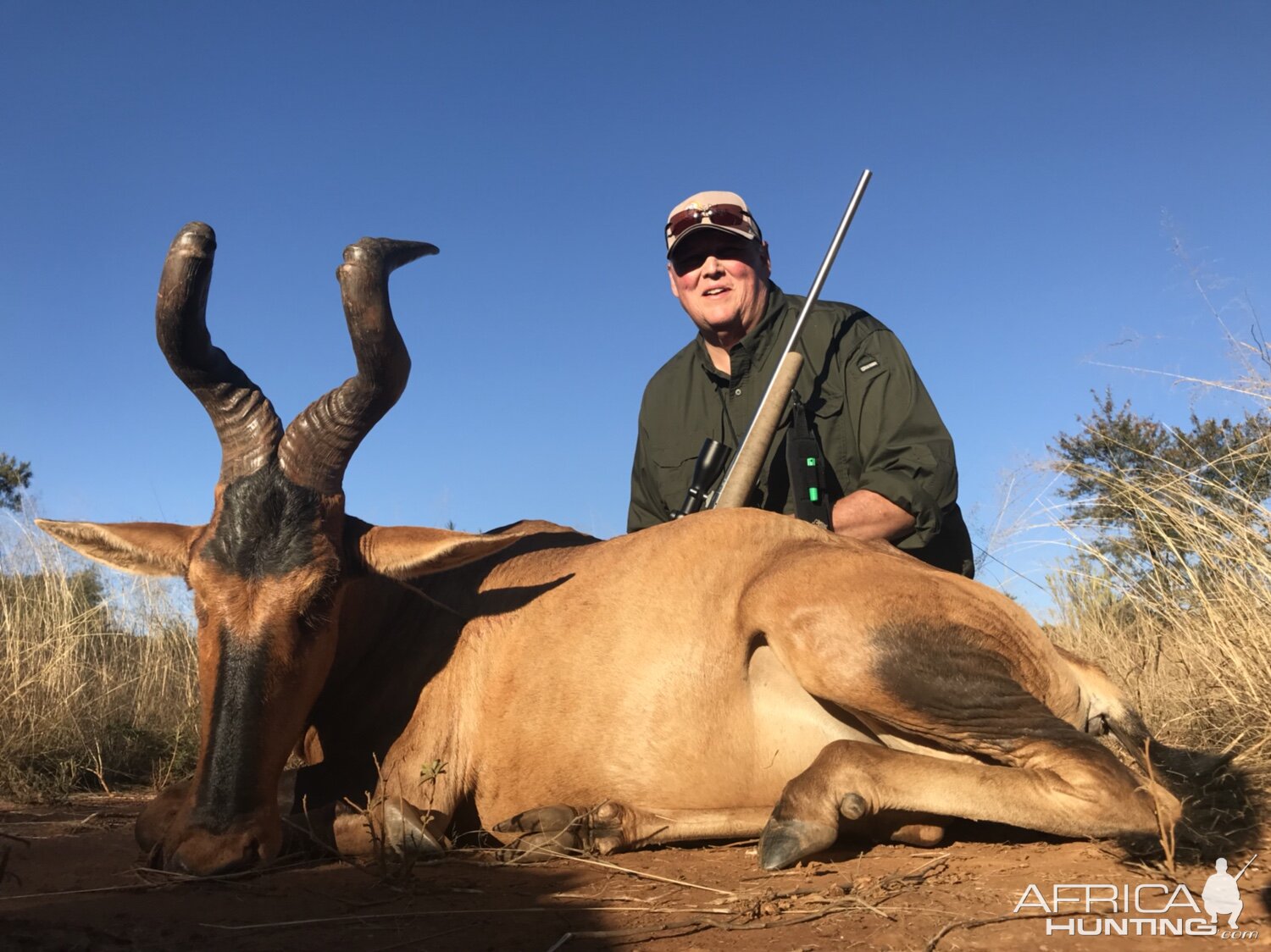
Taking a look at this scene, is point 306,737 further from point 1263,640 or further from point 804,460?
point 1263,640

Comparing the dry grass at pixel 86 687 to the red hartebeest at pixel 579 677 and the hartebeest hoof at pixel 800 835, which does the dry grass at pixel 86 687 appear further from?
the hartebeest hoof at pixel 800 835

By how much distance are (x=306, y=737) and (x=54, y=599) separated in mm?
5194

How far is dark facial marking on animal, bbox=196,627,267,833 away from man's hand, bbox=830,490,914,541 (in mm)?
3243

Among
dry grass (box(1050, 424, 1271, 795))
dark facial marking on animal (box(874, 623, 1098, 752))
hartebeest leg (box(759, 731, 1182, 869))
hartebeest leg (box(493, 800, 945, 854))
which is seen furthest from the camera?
dry grass (box(1050, 424, 1271, 795))

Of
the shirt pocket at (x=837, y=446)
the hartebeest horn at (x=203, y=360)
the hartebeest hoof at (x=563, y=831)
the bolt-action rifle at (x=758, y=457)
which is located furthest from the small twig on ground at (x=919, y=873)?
the shirt pocket at (x=837, y=446)

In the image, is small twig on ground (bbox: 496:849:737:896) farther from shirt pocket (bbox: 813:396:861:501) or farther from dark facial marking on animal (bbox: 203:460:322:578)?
shirt pocket (bbox: 813:396:861:501)

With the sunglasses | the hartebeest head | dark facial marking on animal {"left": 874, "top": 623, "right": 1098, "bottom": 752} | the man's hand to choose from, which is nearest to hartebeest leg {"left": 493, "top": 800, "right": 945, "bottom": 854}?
dark facial marking on animal {"left": 874, "top": 623, "right": 1098, "bottom": 752}

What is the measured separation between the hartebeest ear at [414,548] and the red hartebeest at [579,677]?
13 millimetres

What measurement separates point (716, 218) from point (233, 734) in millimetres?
4652

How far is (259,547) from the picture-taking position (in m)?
3.91

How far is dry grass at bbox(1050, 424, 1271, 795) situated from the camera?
Result: 5.15m

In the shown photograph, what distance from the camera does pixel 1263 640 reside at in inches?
205

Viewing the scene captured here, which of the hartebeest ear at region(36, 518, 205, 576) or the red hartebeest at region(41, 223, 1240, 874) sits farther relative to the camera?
the hartebeest ear at region(36, 518, 205, 576)

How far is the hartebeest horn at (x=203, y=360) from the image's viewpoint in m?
4.29
